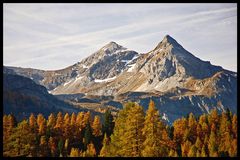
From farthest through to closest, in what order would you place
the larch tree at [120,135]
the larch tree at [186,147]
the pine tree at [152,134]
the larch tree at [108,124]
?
the larch tree at [108,124] < the larch tree at [186,147] < the larch tree at [120,135] < the pine tree at [152,134]

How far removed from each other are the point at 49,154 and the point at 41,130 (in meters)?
6.16

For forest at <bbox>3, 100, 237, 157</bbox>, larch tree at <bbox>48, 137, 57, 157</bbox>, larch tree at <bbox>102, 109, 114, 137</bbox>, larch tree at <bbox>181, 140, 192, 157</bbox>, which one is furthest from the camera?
larch tree at <bbox>102, 109, 114, 137</bbox>

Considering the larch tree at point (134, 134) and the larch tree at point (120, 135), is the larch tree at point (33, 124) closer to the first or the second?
the larch tree at point (120, 135)

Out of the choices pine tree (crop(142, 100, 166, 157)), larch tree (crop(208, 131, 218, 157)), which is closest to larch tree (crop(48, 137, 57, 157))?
larch tree (crop(208, 131, 218, 157))

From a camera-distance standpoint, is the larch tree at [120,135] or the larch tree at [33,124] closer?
the larch tree at [120,135]

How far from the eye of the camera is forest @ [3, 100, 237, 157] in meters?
47.5

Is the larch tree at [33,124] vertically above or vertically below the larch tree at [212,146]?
above

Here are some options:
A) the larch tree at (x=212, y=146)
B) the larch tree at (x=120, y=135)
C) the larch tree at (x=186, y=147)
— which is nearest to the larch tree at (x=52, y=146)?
the larch tree at (x=120, y=135)

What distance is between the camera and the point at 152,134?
47.1m

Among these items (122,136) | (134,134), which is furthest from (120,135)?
(134,134)

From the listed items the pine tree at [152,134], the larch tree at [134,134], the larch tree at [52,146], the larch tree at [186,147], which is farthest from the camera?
the larch tree at [186,147]

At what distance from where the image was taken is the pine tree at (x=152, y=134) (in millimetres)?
46250

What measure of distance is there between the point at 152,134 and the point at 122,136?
3779 mm

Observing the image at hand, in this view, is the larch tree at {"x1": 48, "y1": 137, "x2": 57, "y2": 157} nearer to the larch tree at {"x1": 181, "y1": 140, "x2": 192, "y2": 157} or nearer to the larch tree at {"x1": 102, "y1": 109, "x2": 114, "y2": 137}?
the larch tree at {"x1": 102, "y1": 109, "x2": 114, "y2": 137}
